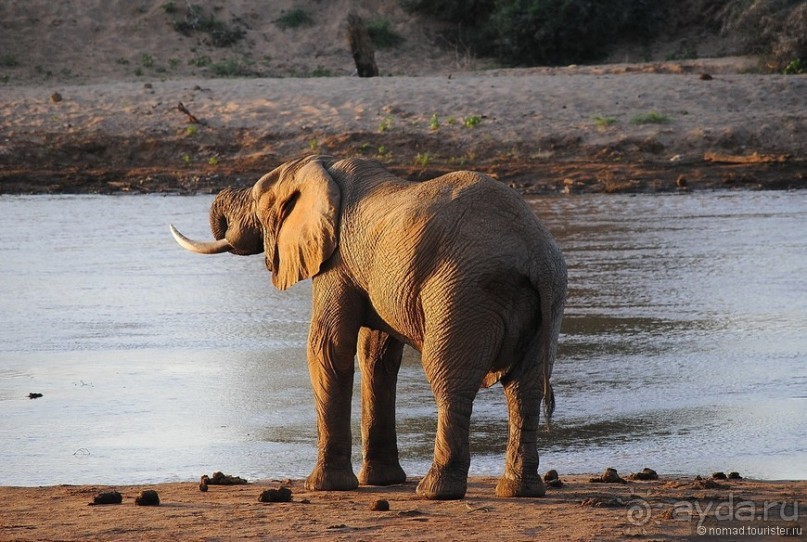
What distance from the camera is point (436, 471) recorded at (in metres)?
6.02

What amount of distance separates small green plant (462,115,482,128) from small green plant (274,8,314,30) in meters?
12.0

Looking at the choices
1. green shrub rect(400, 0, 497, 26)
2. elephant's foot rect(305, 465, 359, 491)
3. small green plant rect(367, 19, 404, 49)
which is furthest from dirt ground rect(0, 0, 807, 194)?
elephant's foot rect(305, 465, 359, 491)

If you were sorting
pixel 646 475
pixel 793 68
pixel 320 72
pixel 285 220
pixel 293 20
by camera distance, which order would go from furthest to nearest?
pixel 293 20 < pixel 320 72 < pixel 793 68 < pixel 285 220 < pixel 646 475

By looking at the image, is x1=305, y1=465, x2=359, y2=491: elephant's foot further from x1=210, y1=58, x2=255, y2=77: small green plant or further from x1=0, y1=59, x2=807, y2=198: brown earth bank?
x1=210, y1=58, x2=255, y2=77: small green plant

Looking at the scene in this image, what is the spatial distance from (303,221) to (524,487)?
1639mm

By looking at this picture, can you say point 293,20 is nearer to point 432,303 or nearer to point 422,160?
point 422,160

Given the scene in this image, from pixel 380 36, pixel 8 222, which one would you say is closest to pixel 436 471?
pixel 8 222

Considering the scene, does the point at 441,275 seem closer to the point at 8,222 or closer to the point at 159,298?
the point at 159,298

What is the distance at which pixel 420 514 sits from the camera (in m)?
5.65

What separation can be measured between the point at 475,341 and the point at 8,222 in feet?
45.5

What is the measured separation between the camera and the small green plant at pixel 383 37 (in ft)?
111

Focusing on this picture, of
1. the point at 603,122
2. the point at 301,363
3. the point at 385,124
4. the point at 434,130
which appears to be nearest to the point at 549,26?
the point at 603,122

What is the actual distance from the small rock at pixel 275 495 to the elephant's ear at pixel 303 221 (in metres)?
1.04

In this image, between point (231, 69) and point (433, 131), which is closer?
point (433, 131)
